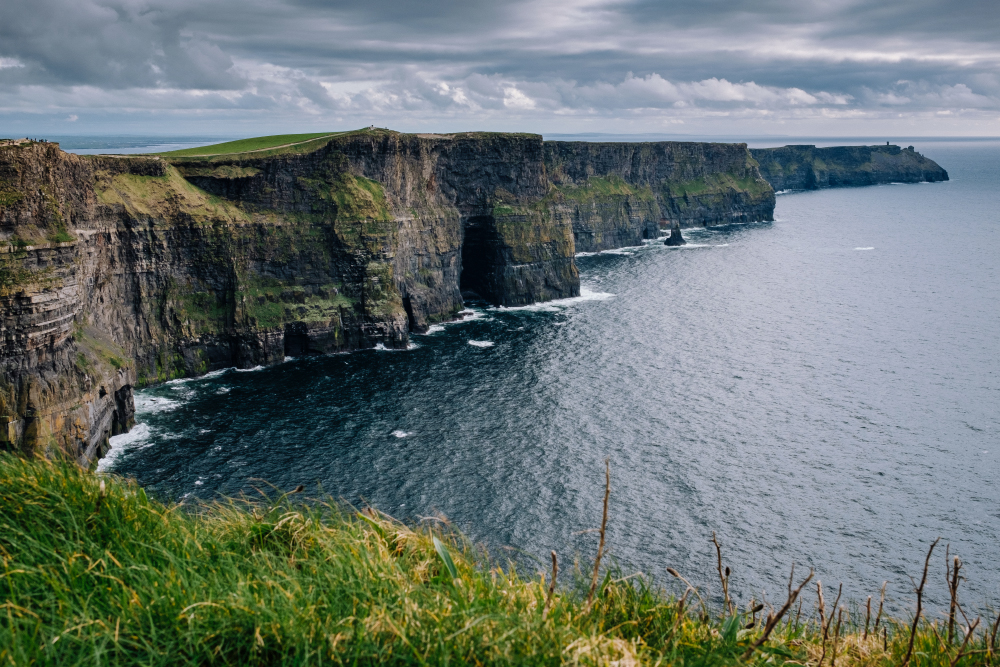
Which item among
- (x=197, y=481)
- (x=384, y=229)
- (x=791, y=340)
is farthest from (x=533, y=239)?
(x=197, y=481)

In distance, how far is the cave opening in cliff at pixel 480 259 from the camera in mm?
115000

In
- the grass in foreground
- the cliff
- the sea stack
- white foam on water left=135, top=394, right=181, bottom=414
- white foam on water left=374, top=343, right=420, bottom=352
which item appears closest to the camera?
the grass in foreground

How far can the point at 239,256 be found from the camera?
83375mm

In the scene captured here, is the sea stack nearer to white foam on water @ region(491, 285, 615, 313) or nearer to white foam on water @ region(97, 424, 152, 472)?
white foam on water @ region(491, 285, 615, 313)

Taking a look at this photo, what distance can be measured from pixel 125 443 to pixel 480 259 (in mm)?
69250

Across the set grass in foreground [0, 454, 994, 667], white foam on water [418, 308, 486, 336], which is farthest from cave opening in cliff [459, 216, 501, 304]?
grass in foreground [0, 454, 994, 667]

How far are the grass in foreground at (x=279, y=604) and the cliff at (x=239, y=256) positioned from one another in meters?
45.6

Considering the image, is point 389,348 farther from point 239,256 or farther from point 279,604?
point 279,604

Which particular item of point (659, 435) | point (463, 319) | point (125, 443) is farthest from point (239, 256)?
point (659, 435)

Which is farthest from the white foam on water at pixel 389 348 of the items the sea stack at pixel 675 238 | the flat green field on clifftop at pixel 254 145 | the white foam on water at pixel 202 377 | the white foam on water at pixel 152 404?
the sea stack at pixel 675 238

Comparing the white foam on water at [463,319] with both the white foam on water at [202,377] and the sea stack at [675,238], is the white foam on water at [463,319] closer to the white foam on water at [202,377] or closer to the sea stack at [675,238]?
the white foam on water at [202,377]

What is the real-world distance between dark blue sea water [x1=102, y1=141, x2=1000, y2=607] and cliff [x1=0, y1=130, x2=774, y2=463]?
198 inches

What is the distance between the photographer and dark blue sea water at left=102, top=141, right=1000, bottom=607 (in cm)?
4706

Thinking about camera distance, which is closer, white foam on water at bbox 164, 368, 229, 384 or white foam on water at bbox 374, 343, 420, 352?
white foam on water at bbox 164, 368, 229, 384
